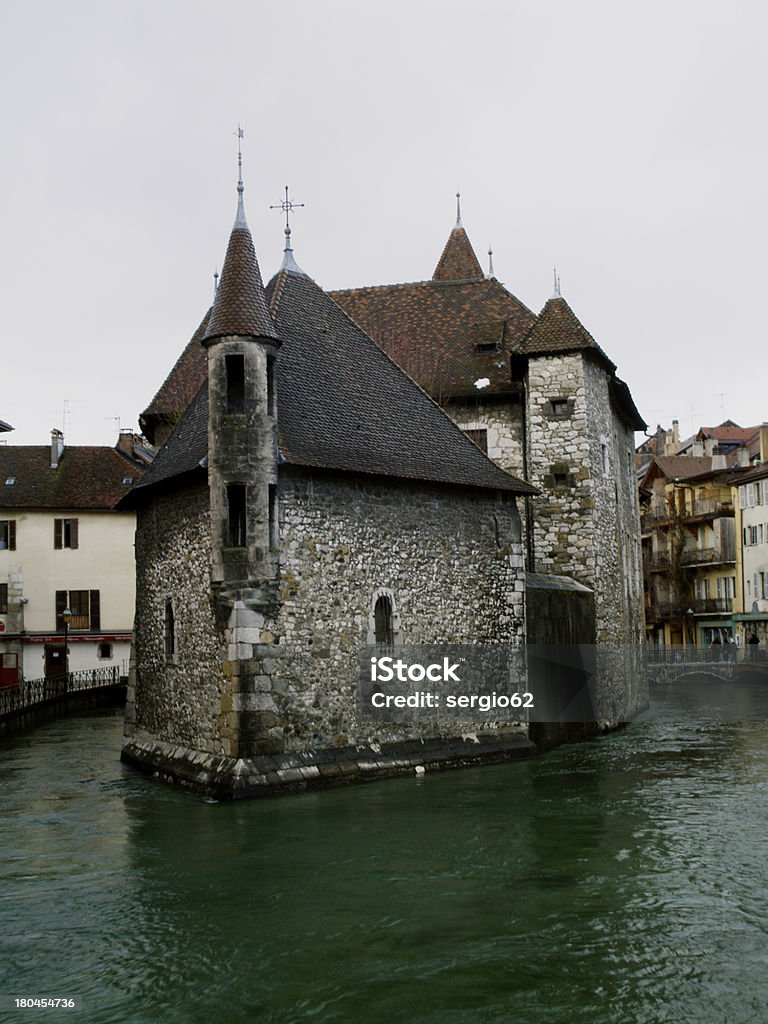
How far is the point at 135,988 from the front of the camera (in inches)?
326

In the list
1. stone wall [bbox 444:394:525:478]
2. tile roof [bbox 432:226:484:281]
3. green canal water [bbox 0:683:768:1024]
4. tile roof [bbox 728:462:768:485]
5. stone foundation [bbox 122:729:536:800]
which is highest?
tile roof [bbox 432:226:484:281]

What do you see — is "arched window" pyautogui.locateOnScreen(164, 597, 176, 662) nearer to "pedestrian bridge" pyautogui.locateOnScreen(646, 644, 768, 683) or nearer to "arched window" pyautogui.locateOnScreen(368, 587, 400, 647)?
"arched window" pyautogui.locateOnScreen(368, 587, 400, 647)

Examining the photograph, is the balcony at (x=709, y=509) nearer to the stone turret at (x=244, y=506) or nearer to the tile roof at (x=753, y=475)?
the tile roof at (x=753, y=475)

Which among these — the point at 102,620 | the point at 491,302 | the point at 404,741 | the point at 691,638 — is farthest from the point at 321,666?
the point at 691,638

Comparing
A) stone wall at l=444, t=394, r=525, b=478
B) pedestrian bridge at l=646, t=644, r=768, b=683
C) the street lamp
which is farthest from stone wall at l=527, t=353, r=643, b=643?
the street lamp

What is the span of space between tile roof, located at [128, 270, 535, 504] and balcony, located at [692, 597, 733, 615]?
38.1 metres

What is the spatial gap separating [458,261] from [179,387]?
30.8 ft

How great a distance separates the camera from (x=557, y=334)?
23.0 meters

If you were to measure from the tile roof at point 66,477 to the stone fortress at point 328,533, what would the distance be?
704 inches

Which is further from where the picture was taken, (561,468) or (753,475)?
(753,475)

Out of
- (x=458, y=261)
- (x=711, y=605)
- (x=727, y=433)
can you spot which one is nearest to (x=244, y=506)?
(x=458, y=261)

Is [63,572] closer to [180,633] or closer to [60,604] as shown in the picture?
[60,604]

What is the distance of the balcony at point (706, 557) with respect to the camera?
53.9 metres

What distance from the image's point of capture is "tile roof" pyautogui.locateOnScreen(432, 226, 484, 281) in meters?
29.6
